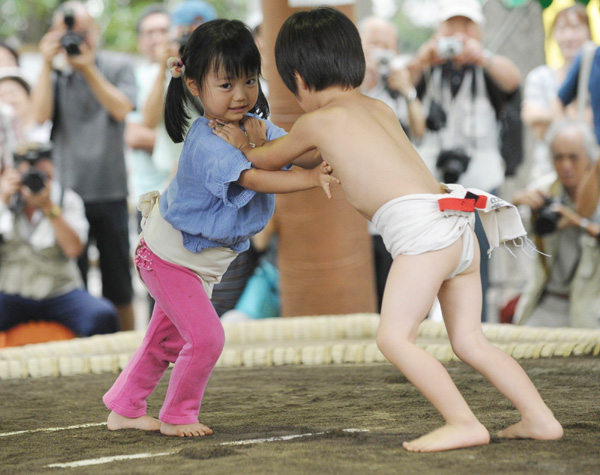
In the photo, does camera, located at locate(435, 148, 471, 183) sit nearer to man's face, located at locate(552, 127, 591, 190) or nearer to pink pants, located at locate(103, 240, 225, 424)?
man's face, located at locate(552, 127, 591, 190)

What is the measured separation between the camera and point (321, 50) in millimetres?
1792

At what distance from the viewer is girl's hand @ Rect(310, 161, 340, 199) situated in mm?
1790

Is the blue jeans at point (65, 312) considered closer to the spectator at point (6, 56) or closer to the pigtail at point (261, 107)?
the spectator at point (6, 56)

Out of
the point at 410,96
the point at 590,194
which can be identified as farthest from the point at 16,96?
the point at 590,194

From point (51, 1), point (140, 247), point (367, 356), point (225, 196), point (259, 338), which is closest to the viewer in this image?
point (225, 196)

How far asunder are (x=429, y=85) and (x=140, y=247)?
81.8 inches

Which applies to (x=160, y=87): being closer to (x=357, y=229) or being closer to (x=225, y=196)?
(x=357, y=229)

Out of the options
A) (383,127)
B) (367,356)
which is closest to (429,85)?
(367,356)

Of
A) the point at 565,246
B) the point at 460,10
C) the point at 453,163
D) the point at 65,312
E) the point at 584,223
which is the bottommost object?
the point at 65,312

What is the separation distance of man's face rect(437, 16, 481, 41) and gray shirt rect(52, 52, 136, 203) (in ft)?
4.79

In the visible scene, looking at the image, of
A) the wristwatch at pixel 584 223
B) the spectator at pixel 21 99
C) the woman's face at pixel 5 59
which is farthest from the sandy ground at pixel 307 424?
the woman's face at pixel 5 59

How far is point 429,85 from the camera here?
3.83 metres

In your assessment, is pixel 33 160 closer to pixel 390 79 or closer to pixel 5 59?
pixel 5 59

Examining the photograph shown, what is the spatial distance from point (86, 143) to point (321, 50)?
233 cm
